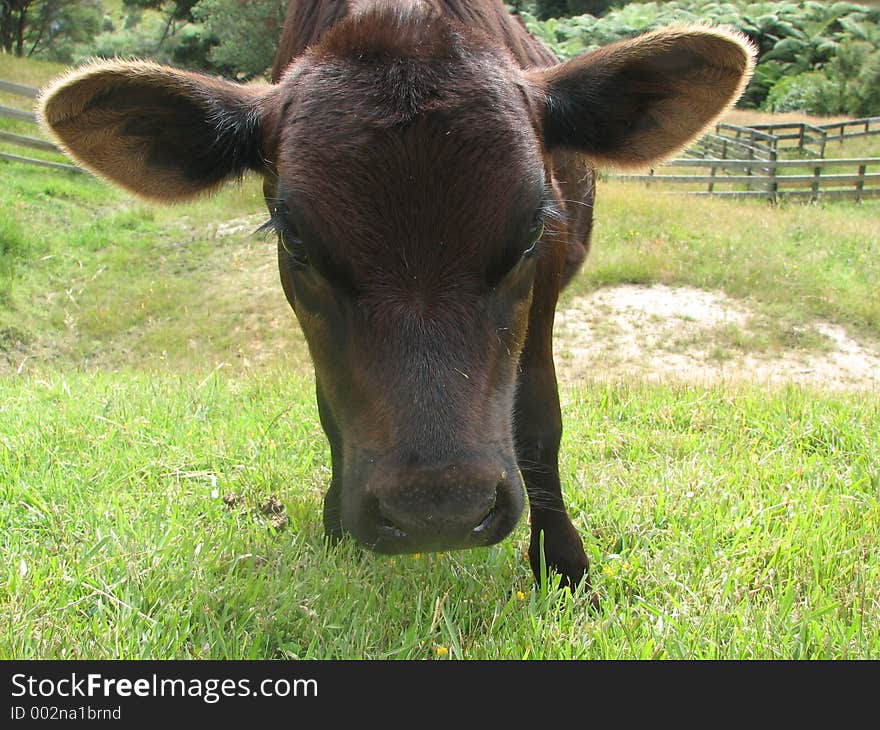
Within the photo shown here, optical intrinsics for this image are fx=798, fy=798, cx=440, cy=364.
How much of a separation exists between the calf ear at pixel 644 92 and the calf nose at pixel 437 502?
4.72ft

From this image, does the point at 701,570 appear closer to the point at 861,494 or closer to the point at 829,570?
the point at 829,570

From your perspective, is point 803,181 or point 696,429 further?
point 803,181

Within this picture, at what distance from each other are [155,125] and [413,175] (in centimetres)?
117

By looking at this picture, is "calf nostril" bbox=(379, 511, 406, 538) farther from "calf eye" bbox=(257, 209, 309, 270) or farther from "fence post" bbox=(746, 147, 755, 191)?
"fence post" bbox=(746, 147, 755, 191)

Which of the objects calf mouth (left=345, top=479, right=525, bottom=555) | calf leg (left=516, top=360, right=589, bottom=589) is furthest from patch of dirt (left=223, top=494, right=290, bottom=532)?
calf mouth (left=345, top=479, right=525, bottom=555)

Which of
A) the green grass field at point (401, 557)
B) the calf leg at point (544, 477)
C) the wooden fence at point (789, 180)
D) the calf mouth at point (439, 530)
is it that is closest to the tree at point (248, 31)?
the wooden fence at point (789, 180)

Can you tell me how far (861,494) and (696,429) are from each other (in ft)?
4.32

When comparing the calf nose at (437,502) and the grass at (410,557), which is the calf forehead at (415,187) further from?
the grass at (410,557)

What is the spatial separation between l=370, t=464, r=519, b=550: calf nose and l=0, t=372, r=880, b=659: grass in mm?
762

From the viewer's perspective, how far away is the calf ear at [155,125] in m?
2.73

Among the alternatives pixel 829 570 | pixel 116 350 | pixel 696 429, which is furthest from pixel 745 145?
pixel 829 570

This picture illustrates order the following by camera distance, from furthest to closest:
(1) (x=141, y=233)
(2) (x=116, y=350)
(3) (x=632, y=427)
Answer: (1) (x=141, y=233) → (2) (x=116, y=350) → (3) (x=632, y=427)

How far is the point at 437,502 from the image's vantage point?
220 centimetres

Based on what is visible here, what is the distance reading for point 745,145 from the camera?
1117 inches
